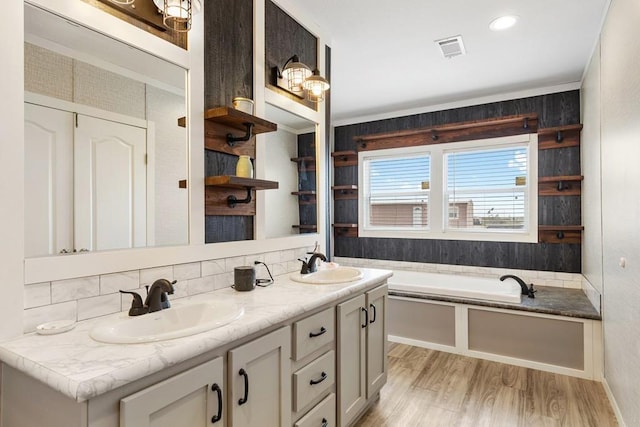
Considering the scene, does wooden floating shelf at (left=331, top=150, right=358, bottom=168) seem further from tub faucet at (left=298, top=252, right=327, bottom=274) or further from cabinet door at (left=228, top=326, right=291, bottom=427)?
cabinet door at (left=228, top=326, right=291, bottom=427)

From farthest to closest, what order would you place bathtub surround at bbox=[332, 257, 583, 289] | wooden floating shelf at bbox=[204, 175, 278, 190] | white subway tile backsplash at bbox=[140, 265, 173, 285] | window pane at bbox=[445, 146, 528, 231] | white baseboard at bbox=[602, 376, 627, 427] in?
window pane at bbox=[445, 146, 528, 231], bathtub surround at bbox=[332, 257, 583, 289], white baseboard at bbox=[602, 376, 627, 427], wooden floating shelf at bbox=[204, 175, 278, 190], white subway tile backsplash at bbox=[140, 265, 173, 285]

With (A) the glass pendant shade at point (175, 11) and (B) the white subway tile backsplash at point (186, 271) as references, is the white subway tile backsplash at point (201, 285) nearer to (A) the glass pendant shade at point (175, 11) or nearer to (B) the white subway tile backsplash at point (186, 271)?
(B) the white subway tile backsplash at point (186, 271)

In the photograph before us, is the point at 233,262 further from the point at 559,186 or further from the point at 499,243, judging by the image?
the point at 559,186

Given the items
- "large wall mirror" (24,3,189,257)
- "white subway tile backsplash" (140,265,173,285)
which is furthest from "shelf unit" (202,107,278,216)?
"white subway tile backsplash" (140,265,173,285)

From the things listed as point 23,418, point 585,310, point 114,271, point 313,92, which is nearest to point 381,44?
point 313,92

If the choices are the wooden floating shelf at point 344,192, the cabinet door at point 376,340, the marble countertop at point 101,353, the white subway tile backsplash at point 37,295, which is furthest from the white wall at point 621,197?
the wooden floating shelf at point 344,192

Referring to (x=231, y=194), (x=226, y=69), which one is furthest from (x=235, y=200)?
(x=226, y=69)

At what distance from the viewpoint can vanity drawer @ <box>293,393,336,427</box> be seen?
1.66 metres

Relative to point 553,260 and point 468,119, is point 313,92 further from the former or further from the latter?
point 553,260

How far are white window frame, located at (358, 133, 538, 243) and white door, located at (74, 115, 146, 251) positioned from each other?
3.49 metres

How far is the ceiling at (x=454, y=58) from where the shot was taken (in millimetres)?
2359

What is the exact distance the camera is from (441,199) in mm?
4301

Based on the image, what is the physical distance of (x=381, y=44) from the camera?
283 centimetres

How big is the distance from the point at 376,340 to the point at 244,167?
1.37m
